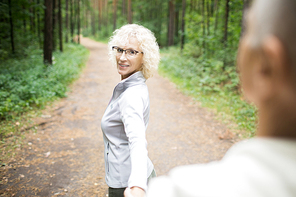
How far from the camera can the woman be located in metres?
1.30

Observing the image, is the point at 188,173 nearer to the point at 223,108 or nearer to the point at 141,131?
the point at 141,131

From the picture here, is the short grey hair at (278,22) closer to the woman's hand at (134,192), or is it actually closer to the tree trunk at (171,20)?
the woman's hand at (134,192)

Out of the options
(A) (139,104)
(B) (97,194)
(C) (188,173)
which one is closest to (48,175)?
(B) (97,194)

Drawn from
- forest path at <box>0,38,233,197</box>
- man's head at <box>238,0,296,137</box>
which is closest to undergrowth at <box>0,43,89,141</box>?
forest path at <box>0,38,233,197</box>

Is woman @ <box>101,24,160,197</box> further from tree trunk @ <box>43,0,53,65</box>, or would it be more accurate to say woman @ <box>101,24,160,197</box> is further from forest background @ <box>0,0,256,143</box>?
tree trunk @ <box>43,0,53,65</box>

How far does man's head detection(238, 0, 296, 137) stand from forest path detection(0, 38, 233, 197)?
12.6ft

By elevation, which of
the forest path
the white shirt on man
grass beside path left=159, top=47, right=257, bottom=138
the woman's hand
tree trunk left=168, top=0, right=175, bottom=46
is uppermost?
tree trunk left=168, top=0, right=175, bottom=46

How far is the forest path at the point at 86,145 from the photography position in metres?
3.76

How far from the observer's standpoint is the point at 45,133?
5363 mm

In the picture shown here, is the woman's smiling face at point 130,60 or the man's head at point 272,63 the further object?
the woman's smiling face at point 130,60

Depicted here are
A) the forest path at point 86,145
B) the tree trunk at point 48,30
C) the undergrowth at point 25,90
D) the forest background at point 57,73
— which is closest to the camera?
the forest path at point 86,145

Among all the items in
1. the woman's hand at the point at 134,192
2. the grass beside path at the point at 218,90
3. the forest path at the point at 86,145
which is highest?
the woman's hand at the point at 134,192

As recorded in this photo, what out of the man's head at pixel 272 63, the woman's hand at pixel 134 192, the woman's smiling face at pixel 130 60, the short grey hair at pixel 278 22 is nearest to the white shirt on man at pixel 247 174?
the man's head at pixel 272 63

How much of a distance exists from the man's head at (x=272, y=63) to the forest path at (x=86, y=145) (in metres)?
3.85
